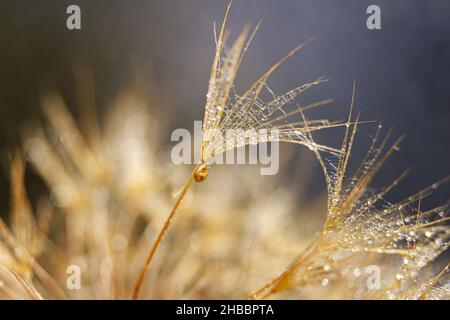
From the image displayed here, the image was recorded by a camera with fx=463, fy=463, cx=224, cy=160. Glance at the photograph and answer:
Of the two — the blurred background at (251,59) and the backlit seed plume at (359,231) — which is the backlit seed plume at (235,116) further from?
the blurred background at (251,59)

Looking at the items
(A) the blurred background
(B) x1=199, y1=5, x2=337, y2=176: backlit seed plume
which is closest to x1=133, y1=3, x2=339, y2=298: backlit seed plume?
(B) x1=199, y1=5, x2=337, y2=176: backlit seed plume

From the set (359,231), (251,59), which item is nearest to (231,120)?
(359,231)

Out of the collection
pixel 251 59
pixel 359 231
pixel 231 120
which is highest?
pixel 251 59

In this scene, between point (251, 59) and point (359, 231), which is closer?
point (359, 231)

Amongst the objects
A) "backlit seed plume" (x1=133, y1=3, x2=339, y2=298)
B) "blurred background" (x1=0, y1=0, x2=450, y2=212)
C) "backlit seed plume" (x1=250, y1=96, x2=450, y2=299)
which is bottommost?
"backlit seed plume" (x1=250, y1=96, x2=450, y2=299)

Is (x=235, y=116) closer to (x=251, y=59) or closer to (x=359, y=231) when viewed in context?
(x=359, y=231)

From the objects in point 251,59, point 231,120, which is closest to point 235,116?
point 231,120

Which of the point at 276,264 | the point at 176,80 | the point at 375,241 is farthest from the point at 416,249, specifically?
the point at 176,80

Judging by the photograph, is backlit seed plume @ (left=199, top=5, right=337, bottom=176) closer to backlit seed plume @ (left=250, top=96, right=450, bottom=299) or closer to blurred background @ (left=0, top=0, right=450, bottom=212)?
backlit seed plume @ (left=250, top=96, right=450, bottom=299)

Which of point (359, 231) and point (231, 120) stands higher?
point (231, 120)

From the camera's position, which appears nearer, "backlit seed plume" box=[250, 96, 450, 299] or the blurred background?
"backlit seed plume" box=[250, 96, 450, 299]
